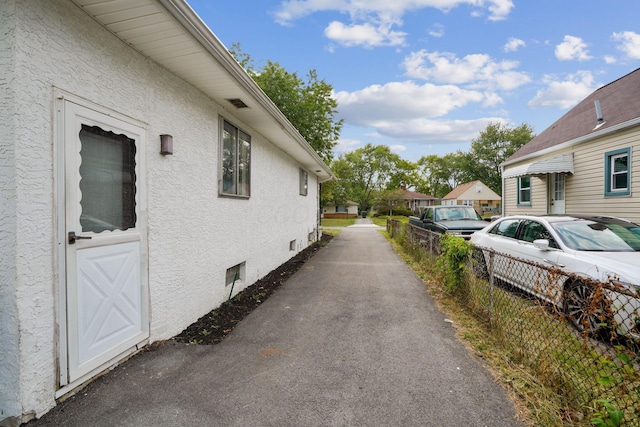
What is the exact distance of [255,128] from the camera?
6430 millimetres

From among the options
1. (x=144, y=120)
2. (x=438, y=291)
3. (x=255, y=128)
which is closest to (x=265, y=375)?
(x=144, y=120)

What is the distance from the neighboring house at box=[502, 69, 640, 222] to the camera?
848cm

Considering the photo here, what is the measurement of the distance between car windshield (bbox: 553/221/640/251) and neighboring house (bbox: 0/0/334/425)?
504 cm

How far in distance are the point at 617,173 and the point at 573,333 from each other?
8.19 m

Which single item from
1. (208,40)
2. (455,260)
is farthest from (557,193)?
(208,40)

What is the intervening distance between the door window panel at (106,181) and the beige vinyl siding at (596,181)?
36.8 feet

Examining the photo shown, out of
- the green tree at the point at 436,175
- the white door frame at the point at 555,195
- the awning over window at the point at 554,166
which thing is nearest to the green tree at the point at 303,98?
the awning over window at the point at 554,166

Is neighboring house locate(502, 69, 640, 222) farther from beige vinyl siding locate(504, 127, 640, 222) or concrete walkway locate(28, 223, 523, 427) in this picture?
concrete walkway locate(28, 223, 523, 427)

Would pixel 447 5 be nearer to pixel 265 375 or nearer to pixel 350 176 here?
pixel 265 375

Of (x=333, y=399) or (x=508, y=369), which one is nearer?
(x=333, y=399)

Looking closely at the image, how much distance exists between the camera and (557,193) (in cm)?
1163

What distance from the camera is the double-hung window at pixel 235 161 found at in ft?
17.3

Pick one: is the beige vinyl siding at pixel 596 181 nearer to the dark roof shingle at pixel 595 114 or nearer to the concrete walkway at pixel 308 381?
the dark roof shingle at pixel 595 114

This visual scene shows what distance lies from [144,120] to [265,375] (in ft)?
9.41
